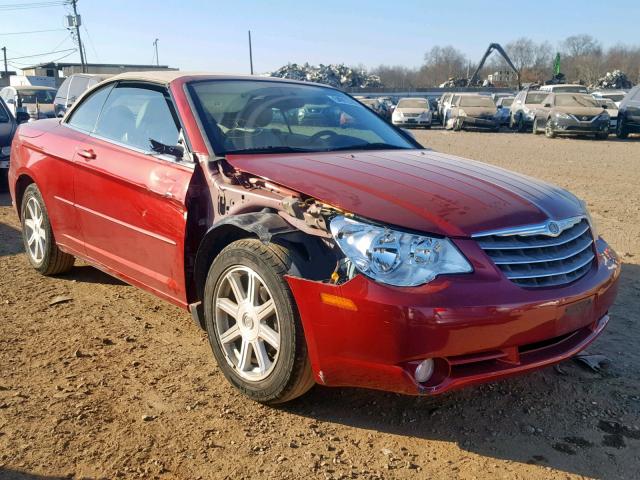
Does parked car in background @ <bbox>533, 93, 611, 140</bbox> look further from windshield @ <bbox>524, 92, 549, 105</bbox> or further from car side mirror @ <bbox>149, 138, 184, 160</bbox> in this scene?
car side mirror @ <bbox>149, 138, 184, 160</bbox>

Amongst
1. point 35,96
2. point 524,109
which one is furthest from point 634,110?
point 35,96

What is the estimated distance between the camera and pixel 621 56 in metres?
93.6

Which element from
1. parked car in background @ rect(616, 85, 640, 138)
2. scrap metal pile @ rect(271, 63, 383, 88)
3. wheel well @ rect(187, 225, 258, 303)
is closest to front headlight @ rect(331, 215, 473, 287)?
wheel well @ rect(187, 225, 258, 303)

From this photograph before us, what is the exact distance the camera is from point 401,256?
2.74m

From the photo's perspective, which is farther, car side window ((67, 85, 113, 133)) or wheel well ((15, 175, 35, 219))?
wheel well ((15, 175, 35, 219))

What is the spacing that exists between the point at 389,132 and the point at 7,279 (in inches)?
128

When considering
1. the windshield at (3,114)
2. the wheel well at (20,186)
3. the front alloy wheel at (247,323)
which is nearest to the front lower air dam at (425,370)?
the front alloy wheel at (247,323)

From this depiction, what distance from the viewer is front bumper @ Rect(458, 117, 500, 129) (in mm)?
24828

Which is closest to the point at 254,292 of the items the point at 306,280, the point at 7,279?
the point at 306,280

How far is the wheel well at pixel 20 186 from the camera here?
17.2 feet

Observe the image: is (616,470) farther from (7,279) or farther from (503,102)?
(503,102)

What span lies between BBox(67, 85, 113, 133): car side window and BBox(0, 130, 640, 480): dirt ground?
1360mm

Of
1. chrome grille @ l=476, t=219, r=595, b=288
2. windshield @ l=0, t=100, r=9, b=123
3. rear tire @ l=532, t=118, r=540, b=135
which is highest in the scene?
windshield @ l=0, t=100, r=9, b=123

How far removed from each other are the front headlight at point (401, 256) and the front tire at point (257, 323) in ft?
1.12
